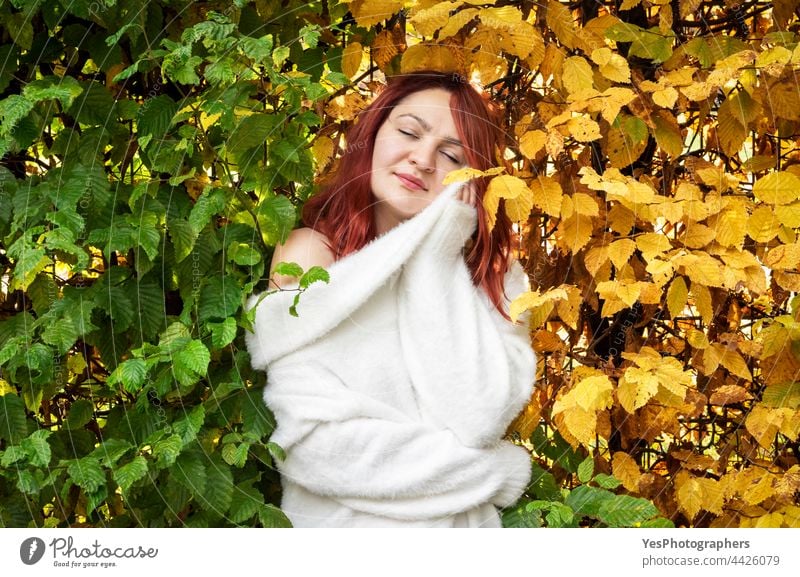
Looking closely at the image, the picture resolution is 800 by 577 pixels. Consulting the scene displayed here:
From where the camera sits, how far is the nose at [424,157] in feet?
5.38

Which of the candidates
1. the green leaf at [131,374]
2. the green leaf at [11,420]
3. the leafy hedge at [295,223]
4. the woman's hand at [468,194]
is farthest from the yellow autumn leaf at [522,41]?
the green leaf at [11,420]

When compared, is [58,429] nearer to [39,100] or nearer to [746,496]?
[39,100]

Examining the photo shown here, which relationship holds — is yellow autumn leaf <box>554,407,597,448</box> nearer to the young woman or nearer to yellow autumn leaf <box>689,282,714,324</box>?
the young woman

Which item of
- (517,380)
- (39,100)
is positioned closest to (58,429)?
(39,100)

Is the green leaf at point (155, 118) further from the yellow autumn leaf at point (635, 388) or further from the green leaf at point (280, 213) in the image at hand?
the yellow autumn leaf at point (635, 388)

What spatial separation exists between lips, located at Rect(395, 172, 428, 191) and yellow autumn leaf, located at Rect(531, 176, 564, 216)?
188 millimetres

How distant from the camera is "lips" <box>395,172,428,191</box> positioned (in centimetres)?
165

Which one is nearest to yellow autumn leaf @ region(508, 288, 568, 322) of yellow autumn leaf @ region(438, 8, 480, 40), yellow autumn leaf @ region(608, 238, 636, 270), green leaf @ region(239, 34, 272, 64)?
yellow autumn leaf @ region(608, 238, 636, 270)

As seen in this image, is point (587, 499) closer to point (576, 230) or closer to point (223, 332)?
point (576, 230)

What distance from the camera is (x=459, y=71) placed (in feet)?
5.57

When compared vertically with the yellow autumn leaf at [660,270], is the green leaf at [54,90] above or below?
above

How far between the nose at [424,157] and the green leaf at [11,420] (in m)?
0.76

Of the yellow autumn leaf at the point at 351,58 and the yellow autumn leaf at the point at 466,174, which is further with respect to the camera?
the yellow autumn leaf at the point at 351,58
